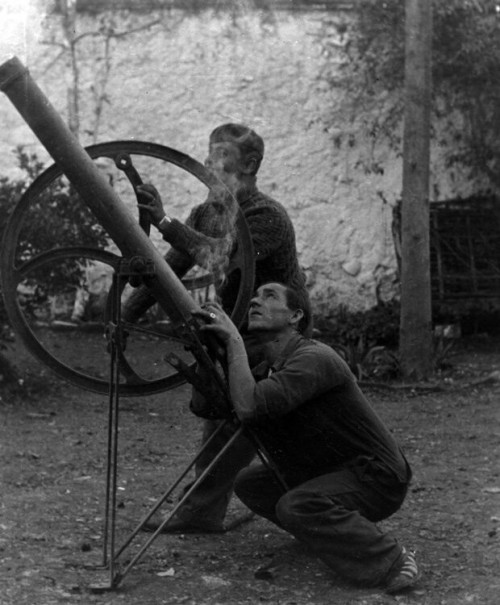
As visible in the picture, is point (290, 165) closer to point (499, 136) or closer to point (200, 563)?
point (499, 136)

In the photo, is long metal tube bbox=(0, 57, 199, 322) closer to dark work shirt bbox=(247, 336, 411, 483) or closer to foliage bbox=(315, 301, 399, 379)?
dark work shirt bbox=(247, 336, 411, 483)

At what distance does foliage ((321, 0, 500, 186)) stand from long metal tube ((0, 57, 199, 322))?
21.8 feet

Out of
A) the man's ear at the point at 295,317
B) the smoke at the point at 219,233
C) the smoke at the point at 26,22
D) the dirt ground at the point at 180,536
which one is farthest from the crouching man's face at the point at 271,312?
the smoke at the point at 26,22

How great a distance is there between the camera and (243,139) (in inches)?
169

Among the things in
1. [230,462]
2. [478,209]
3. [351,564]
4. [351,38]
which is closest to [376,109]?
[351,38]

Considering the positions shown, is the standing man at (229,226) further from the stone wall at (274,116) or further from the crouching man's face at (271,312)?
the stone wall at (274,116)

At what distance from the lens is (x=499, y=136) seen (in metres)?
A: 10.2

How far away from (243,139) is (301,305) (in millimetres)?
705

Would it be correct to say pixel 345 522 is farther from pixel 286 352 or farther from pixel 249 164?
pixel 249 164

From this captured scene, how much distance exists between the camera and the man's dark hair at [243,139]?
428 cm

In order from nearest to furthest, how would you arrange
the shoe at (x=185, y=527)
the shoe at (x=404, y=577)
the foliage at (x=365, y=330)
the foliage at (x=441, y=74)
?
the shoe at (x=404, y=577) → the shoe at (x=185, y=527) → the foliage at (x=365, y=330) → the foliage at (x=441, y=74)

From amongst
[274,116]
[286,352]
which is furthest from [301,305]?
[274,116]

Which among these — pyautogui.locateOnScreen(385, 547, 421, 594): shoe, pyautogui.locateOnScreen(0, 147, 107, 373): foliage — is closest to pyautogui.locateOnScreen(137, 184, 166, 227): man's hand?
pyautogui.locateOnScreen(385, 547, 421, 594): shoe

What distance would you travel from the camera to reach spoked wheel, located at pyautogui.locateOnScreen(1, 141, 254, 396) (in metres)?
3.83
